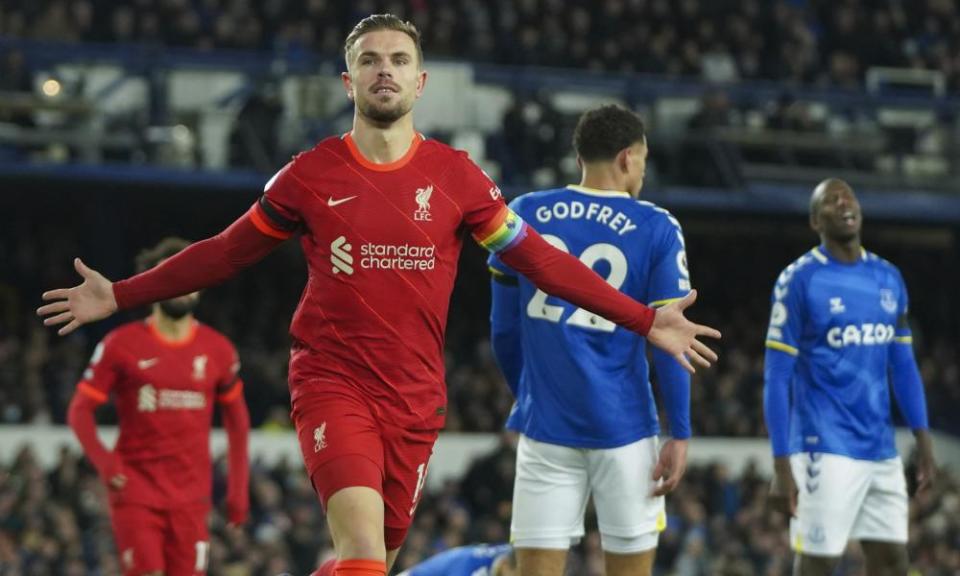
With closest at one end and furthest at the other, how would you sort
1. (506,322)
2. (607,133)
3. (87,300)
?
1. (87,300)
2. (607,133)
3. (506,322)

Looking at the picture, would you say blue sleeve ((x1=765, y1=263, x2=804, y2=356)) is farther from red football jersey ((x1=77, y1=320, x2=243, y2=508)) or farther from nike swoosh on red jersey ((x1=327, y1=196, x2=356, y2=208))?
nike swoosh on red jersey ((x1=327, y1=196, x2=356, y2=208))

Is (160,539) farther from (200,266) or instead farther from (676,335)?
(676,335)

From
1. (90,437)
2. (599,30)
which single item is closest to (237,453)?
(90,437)

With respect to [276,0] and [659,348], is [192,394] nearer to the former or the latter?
[659,348]

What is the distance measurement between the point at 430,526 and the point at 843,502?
25.3 feet

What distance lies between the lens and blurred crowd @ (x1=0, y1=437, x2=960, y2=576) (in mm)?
14359

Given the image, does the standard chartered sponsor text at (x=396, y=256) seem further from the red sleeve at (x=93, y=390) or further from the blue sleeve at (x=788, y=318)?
the red sleeve at (x=93, y=390)

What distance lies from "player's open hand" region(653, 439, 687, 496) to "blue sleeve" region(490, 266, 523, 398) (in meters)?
0.78

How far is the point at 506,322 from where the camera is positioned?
24.2 feet

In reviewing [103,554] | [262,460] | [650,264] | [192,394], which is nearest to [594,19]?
[262,460]

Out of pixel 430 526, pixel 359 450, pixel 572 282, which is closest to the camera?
pixel 359 450

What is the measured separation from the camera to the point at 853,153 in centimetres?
2386

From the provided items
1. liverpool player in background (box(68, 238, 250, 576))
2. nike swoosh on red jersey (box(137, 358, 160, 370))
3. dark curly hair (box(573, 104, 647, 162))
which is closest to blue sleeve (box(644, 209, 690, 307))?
dark curly hair (box(573, 104, 647, 162))

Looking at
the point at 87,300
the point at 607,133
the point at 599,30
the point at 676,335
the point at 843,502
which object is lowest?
the point at 843,502
